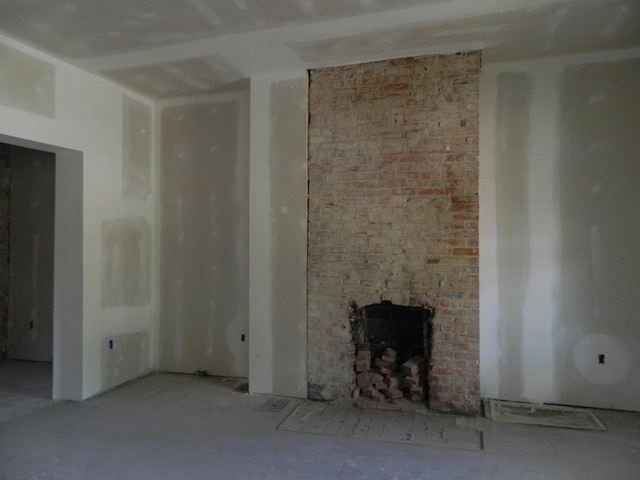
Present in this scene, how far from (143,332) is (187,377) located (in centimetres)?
71

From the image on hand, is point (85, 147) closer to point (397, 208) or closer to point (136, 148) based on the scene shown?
point (136, 148)

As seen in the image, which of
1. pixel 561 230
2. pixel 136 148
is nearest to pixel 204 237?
pixel 136 148

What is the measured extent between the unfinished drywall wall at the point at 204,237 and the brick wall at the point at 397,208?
102cm

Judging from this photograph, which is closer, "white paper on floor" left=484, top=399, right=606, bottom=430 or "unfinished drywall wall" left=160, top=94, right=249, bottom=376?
"white paper on floor" left=484, top=399, right=606, bottom=430

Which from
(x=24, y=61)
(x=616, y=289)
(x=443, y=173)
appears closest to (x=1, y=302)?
(x=24, y=61)

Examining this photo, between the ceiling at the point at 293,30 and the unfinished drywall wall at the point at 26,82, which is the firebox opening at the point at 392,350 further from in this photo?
the unfinished drywall wall at the point at 26,82

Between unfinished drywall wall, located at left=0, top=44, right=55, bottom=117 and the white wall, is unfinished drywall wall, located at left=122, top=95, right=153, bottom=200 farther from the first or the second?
unfinished drywall wall, located at left=0, top=44, right=55, bottom=117

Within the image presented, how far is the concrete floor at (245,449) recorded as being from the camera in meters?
2.73

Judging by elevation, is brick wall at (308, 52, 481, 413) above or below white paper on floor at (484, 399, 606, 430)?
above

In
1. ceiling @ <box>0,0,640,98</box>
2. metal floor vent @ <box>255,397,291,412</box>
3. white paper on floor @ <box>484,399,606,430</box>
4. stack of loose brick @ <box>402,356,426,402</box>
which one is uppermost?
ceiling @ <box>0,0,640,98</box>

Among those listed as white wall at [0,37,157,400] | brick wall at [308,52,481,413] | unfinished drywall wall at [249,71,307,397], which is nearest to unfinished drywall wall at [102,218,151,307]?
white wall at [0,37,157,400]

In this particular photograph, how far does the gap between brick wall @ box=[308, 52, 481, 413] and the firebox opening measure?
0.13m

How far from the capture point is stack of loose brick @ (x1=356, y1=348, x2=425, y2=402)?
3785 millimetres

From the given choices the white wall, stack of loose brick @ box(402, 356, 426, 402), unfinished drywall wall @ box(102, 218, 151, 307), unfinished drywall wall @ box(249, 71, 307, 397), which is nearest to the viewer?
the white wall
